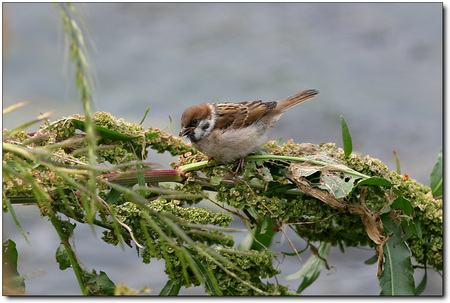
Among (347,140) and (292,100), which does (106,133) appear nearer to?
(347,140)

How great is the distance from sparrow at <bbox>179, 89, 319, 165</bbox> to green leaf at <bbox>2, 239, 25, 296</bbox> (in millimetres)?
944

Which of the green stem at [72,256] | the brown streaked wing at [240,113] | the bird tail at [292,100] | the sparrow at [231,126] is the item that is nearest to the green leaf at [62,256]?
the green stem at [72,256]

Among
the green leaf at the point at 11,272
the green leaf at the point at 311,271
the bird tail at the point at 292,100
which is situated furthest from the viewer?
the bird tail at the point at 292,100

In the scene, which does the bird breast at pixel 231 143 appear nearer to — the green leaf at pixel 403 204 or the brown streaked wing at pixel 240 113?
→ the brown streaked wing at pixel 240 113

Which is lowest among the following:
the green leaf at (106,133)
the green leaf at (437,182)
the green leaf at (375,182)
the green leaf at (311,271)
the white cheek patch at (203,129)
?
the green leaf at (311,271)

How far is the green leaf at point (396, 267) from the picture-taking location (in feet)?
7.07

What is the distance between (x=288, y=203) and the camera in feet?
7.38

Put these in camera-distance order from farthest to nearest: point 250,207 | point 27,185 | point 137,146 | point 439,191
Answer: point 439,191, point 137,146, point 250,207, point 27,185

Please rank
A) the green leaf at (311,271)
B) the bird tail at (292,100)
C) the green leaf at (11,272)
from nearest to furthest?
1. the green leaf at (11,272)
2. the green leaf at (311,271)
3. the bird tail at (292,100)

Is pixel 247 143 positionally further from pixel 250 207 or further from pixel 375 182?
pixel 375 182

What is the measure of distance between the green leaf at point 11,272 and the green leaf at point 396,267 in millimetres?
1394

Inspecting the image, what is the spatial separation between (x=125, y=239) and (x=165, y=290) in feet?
0.84

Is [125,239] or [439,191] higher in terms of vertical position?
[125,239]

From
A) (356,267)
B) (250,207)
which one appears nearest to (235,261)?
(250,207)
